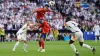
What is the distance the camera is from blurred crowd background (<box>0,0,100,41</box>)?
167 ft

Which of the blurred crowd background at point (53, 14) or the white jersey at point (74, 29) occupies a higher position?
the white jersey at point (74, 29)

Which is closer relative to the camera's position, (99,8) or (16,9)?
(16,9)

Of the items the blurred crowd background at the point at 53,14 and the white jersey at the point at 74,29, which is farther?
the blurred crowd background at the point at 53,14

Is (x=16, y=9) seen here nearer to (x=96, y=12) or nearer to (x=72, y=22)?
(x=96, y=12)

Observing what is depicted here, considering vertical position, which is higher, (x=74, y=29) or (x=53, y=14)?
(x=74, y=29)

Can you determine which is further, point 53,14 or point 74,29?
point 53,14

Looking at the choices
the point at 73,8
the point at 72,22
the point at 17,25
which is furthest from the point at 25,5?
the point at 72,22

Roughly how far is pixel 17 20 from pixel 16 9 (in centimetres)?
248

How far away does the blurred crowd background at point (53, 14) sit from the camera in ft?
167

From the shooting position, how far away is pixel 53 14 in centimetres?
5459

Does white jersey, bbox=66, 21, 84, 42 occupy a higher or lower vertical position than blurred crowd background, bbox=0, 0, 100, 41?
higher

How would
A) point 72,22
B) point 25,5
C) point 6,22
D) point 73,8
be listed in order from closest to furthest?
Result: point 72,22 < point 6,22 < point 25,5 < point 73,8

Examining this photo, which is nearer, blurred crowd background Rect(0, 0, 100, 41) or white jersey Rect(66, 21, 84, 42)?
white jersey Rect(66, 21, 84, 42)

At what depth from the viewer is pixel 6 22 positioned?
50656 mm
